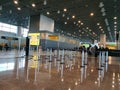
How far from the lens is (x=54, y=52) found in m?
16.5

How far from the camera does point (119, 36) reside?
23.2 metres

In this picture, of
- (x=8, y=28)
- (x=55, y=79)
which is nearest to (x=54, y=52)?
(x=55, y=79)

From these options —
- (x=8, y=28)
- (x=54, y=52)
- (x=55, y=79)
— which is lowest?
(x=55, y=79)

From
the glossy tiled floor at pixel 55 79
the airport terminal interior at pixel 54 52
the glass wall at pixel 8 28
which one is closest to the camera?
the glossy tiled floor at pixel 55 79

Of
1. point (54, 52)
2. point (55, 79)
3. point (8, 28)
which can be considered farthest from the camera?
point (8, 28)

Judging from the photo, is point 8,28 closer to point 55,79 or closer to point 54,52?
point 54,52

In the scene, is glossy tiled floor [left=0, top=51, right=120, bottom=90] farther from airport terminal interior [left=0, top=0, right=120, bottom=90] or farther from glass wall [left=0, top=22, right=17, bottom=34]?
glass wall [left=0, top=22, right=17, bottom=34]

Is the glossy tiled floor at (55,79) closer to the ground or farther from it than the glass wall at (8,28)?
closer to the ground

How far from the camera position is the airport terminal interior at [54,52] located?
17.4 ft

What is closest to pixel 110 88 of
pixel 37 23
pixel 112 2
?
pixel 112 2

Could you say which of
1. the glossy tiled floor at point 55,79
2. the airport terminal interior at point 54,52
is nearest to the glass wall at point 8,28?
the airport terminal interior at point 54,52

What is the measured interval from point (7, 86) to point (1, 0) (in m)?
13.0

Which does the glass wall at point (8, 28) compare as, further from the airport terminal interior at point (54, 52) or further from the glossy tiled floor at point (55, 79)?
the glossy tiled floor at point (55, 79)

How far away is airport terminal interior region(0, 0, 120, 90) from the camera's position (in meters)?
5.29
